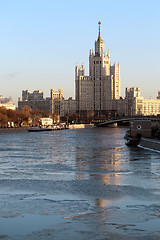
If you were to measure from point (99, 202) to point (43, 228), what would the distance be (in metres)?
4.80

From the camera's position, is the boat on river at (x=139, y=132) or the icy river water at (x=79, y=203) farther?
the boat on river at (x=139, y=132)

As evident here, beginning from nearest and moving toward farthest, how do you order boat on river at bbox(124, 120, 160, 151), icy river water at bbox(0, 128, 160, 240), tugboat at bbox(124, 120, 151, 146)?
icy river water at bbox(0, 128, 160, 240), boat on river at bbox(124, 120, 160, 151), tugboat at bbox(124, 120, 151, 146)

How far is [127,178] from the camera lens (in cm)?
2806

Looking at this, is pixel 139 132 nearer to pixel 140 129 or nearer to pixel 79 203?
pixel 140 129

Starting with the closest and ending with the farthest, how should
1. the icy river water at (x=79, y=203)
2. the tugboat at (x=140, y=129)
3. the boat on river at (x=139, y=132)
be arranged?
the icy river water at (x=79, y=203), the boat on river at (x=139, y=132), the tugboat at (x=140, y=129)

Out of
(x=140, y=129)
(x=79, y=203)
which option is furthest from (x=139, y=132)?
(x=79, y=203)

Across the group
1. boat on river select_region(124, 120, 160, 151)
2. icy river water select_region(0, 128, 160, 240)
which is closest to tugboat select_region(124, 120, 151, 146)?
boat on river select_region(124, 120, 160, 151)

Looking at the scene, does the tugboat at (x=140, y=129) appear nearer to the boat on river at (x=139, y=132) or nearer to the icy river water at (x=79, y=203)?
the boat on river at (x=139, y=132)

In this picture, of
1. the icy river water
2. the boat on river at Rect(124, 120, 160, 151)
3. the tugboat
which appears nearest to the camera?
the icy river water

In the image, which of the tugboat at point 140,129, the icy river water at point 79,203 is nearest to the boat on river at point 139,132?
the tugboat at point 140,129

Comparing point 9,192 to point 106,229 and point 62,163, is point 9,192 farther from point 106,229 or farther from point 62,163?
point 62,163

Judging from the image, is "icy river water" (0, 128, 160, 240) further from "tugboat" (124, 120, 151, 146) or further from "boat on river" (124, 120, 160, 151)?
"tugboat" (124, 120, 151, 146)

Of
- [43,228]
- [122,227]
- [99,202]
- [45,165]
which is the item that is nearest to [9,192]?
[99,202]

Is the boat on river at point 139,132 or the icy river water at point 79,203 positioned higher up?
the boat on river at point 139,132
